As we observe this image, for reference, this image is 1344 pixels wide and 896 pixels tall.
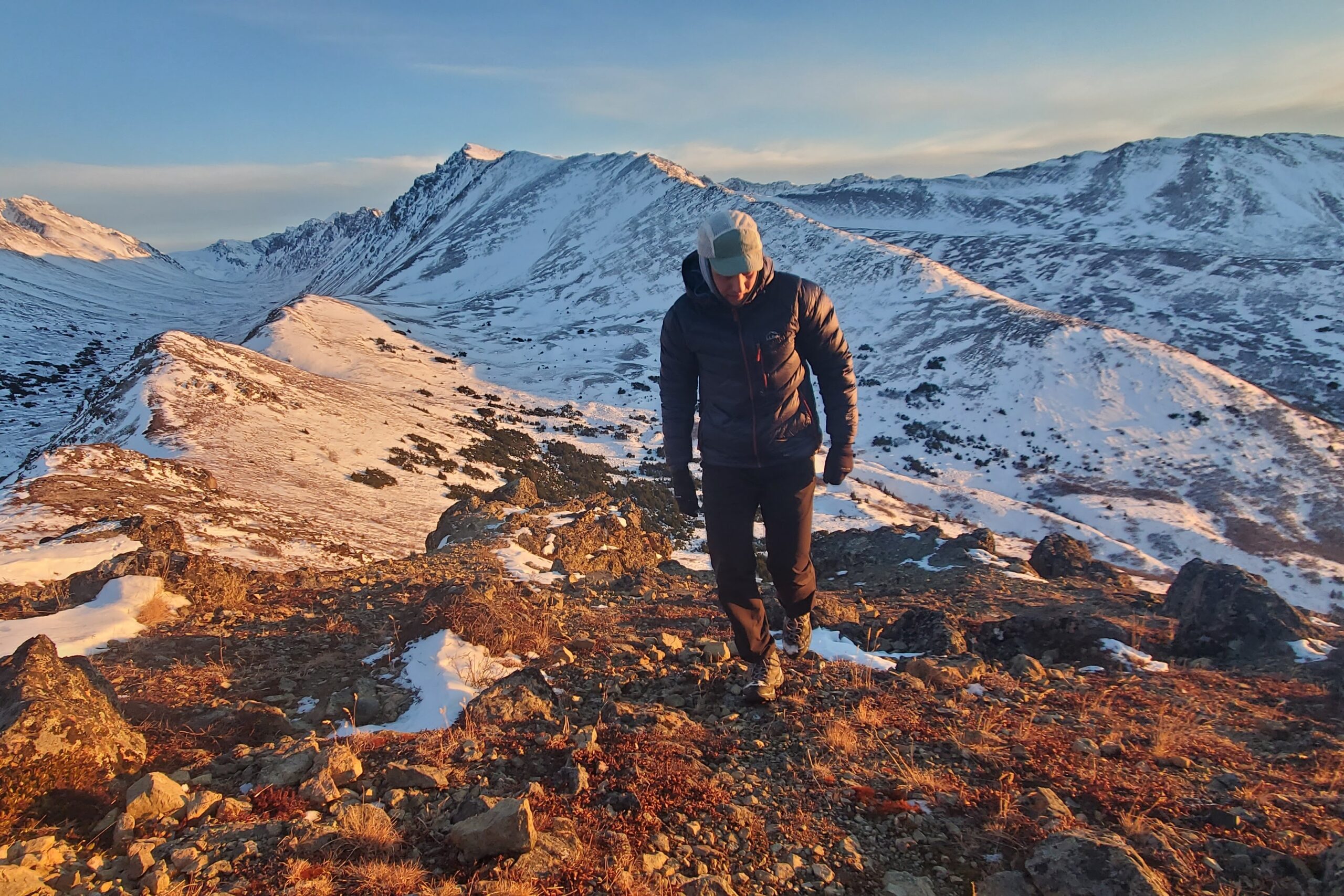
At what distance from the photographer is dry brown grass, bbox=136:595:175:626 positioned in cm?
594

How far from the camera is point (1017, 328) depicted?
5128cm

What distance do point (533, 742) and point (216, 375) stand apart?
2667 centimetres

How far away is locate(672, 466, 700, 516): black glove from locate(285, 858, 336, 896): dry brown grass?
2.72 metres

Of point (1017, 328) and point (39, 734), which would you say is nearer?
point (39, 734)

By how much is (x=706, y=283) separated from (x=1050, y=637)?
552 cm

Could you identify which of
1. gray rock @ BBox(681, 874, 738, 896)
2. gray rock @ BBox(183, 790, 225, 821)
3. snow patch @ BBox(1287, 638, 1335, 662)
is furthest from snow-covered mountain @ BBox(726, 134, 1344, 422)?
gray rock @ BBox(183, 790, 225, 821)

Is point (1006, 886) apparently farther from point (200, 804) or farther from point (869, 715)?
point (200, 804)

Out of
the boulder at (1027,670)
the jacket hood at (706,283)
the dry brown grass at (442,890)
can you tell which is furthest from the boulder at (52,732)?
the boulder at (1027,670)

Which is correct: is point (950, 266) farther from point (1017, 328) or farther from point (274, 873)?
point (274, 873)

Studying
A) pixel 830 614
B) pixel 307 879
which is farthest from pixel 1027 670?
pixel 307 879

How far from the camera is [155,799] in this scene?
9.07ft

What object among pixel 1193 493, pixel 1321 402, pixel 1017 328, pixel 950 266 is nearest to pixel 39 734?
pixel 1193 493

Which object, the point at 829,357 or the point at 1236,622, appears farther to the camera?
the point at 1236,622

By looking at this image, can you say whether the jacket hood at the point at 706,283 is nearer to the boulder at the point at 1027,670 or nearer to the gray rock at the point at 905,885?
the gray rock at the point at 905,885
